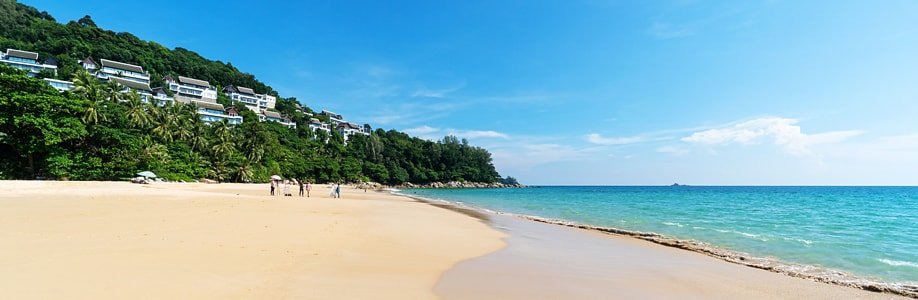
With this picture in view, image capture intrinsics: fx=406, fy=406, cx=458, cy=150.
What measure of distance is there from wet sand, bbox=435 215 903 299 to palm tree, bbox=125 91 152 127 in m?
56.9

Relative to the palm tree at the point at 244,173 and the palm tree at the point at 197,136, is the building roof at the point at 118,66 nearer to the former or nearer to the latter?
the palm tree at the point at 197,136

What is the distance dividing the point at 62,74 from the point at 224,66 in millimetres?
81550

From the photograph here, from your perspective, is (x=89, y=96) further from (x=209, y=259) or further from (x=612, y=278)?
(x=612, y=278)

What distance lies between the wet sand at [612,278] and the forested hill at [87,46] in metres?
122

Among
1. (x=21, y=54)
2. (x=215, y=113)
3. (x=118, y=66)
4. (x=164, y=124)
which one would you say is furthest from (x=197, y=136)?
(x=118, y=66)

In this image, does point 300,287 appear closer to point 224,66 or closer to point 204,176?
point 204,176

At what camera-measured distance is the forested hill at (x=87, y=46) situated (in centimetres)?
10511

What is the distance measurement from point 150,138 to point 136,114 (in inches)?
168

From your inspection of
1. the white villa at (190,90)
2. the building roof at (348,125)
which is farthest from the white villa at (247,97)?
the building roof at (348,125)

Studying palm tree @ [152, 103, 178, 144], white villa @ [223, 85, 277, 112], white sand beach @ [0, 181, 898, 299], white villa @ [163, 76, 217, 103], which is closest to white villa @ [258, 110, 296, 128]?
white villa @ [223, 85, 277, 112]

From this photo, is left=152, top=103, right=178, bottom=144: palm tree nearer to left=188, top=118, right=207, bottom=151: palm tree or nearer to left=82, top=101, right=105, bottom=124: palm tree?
left=188, top=118, right=207, bottom=151: palm tree

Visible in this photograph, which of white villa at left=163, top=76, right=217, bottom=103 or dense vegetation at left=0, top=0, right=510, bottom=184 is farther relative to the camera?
white villa at left=163, top=76, right=217, bottom=103

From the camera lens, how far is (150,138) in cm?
4984

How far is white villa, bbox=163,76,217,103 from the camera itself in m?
115
